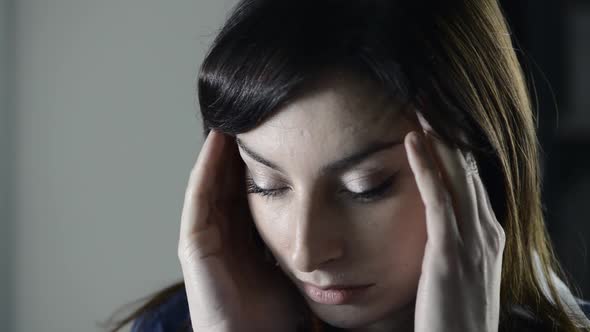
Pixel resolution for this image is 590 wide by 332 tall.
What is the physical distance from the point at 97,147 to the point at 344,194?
3.22 feet

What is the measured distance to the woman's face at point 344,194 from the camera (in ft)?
2.71

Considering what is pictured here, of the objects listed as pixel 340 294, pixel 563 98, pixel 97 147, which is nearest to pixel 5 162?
pixel 97 147

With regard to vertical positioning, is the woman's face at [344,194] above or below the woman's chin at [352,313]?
above

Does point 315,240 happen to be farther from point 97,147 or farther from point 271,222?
point 97,147

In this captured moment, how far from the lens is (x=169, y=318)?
1.22m

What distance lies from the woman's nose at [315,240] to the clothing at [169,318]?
42cm

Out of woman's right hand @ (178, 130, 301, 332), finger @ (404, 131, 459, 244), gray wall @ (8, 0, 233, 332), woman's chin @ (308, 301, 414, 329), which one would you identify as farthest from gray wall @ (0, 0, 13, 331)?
finger @ (404, 131, 459, 244)

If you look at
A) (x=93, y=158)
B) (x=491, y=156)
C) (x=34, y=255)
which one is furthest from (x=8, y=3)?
(x=491, y=156)

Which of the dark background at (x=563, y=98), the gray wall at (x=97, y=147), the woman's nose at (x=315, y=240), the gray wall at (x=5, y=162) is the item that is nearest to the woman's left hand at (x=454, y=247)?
the woman's nose at (x=315, y=240)

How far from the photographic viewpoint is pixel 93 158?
167 centimetres

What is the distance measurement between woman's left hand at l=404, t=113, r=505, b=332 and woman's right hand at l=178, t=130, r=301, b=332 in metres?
0.31

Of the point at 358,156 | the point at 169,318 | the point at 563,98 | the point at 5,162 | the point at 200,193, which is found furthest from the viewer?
the point at 5,162

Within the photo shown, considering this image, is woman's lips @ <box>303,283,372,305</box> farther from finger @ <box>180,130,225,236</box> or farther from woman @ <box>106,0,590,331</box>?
finger @ <box>180,130,225,236</box>

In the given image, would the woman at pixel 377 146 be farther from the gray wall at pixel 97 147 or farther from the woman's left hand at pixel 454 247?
the gray wall at pixel 97 147
